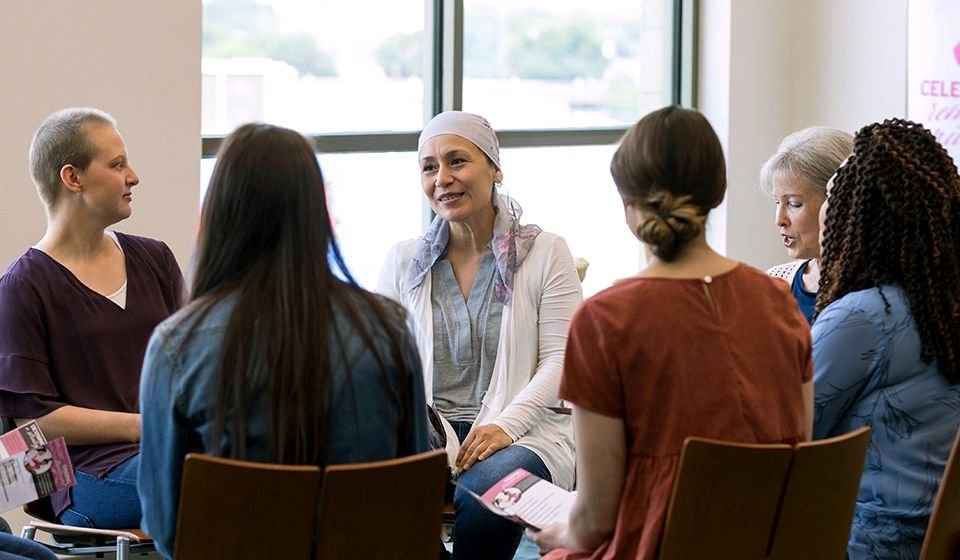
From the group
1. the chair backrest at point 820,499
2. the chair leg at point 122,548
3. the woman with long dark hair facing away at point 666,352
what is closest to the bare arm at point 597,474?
the woman with long dark hair facing away at point 666,352

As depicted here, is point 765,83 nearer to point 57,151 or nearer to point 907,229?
point 907,229

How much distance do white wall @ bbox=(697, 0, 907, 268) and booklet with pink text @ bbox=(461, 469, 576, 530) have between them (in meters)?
3.48

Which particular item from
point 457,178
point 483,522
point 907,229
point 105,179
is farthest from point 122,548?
point 907,229

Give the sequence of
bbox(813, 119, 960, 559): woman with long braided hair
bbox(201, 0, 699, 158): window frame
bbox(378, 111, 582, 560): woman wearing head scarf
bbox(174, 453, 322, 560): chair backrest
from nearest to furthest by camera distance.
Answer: bbox(174, 453, 322, 560): chair backrest, bbox(813, 119, 960, 559): woman with long braided hair, bbox(378, 111, 582, 560): woman wearing head scarf, bbox(201, 0, 699, 158): window frame

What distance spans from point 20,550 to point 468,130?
150cm

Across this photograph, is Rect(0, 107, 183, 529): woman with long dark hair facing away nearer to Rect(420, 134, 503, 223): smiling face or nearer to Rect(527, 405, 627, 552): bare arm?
Rect(420, 134, 503, 223): smiling face

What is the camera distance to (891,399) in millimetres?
2207

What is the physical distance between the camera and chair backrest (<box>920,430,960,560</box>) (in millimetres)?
2096

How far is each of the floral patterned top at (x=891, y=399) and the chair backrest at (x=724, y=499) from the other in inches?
17.5

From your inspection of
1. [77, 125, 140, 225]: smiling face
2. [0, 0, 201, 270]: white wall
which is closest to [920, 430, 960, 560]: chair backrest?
[77, 125, 140, 225]: smiling face

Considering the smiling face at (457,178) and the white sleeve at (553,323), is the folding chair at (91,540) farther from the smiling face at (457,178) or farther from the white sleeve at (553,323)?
the smiling face at (457,178)

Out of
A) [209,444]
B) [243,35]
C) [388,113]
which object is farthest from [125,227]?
[209,444]

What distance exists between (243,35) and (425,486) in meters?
3.09

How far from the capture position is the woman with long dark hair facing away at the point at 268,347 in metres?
1.79
